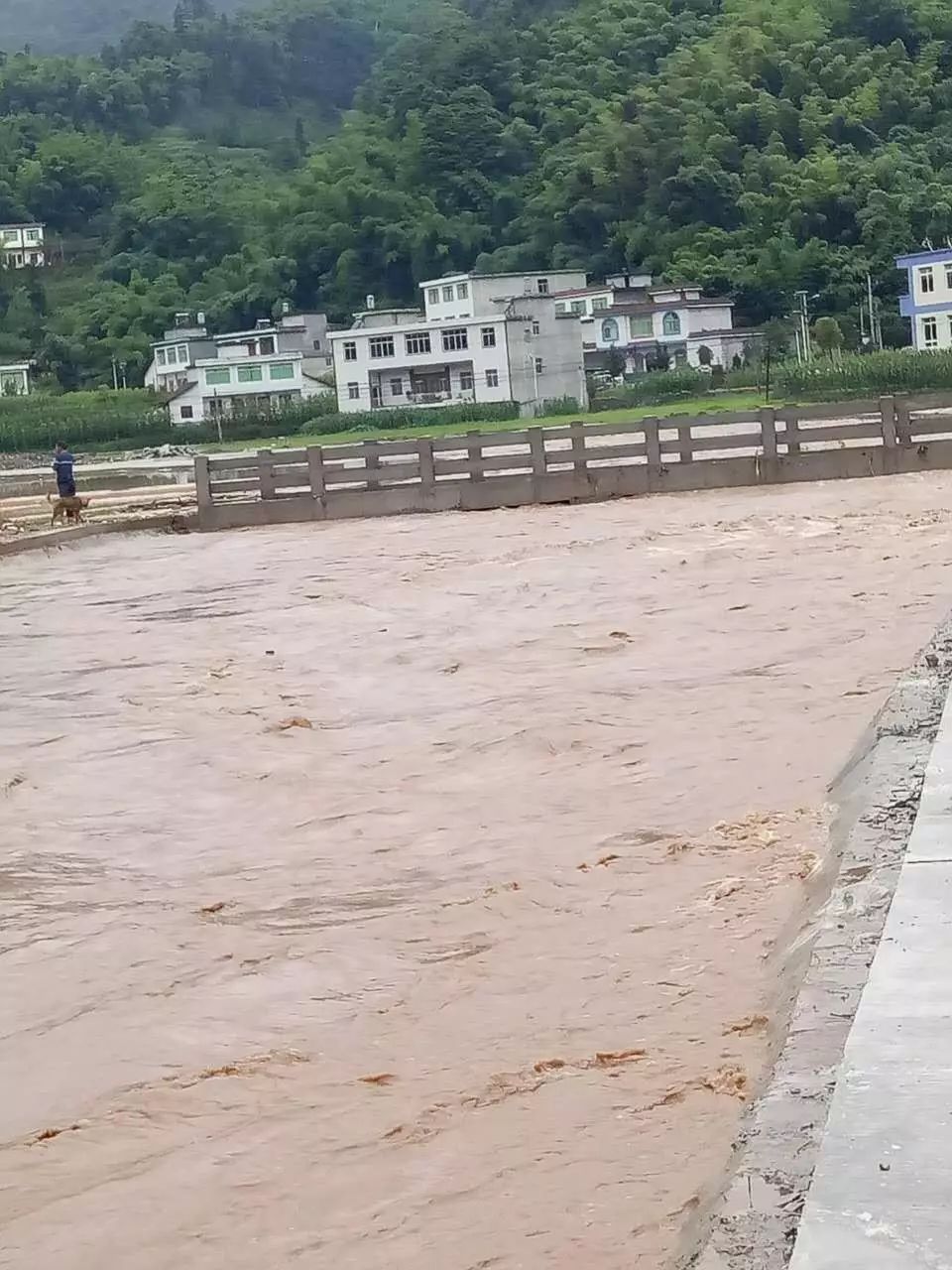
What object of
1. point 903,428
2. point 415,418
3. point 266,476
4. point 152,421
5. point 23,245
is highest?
point 23,245

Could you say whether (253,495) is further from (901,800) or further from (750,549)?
(901,800)

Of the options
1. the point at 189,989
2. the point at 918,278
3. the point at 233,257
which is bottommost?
the point at 189,989

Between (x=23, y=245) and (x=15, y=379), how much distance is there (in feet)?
120

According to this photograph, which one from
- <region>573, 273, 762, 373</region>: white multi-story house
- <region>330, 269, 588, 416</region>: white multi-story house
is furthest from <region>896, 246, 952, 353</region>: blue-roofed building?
<region>330, 269, 588, 416</region>: white multi-story house

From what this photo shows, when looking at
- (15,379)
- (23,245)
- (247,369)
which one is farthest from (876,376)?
(23,245)

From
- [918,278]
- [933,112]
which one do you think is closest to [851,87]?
[933,112]

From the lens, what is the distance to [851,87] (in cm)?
9544

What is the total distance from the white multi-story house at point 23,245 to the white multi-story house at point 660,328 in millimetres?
63884

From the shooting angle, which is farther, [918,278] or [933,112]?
[933,112]

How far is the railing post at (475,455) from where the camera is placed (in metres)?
24.9

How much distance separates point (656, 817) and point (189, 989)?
2375 millimetres

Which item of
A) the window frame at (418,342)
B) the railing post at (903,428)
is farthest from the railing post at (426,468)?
the window frame at (418,342)

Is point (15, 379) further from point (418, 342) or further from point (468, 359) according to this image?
point (468, 359)

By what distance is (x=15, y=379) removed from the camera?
335ft
